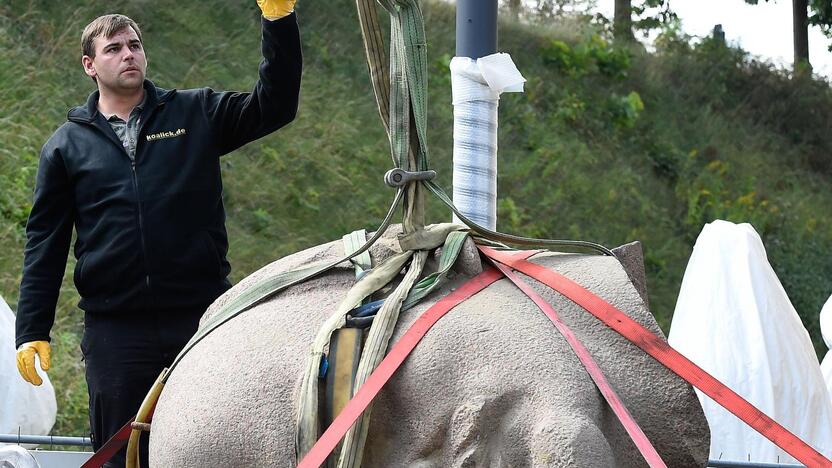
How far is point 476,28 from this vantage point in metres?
4.15

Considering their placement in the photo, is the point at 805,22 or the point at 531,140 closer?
the point at 531,140

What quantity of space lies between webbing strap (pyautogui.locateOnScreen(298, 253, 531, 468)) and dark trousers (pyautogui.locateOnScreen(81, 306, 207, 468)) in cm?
129

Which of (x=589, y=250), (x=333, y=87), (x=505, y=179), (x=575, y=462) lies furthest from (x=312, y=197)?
(x=575, y=462)

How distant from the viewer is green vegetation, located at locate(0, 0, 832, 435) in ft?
30.1

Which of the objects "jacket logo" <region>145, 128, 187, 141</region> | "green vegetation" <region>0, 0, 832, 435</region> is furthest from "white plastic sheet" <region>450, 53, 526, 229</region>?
"green vegetation" <region>0, 0, 832, 435</region>

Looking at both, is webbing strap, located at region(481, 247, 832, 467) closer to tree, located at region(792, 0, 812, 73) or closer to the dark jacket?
the dark jacket

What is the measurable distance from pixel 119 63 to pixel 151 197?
45cm

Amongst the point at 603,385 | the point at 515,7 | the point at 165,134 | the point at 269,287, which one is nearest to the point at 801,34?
the point at 515,7

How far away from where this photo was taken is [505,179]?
11844 mm

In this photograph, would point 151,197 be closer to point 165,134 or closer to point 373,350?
point 165,134

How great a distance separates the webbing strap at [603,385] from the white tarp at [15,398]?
3.33 metres

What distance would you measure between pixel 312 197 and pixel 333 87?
1751 mm

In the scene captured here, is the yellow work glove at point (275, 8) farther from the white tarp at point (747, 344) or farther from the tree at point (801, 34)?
the tree at point (801, 34)

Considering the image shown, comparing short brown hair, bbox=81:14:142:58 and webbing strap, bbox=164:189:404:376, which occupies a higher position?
short brown hair, bbox=81:14:142:58
